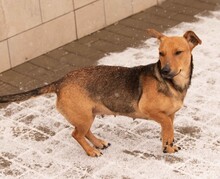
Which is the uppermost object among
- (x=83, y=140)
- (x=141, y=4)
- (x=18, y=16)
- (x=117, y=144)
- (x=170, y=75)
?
(x=170, y=75)

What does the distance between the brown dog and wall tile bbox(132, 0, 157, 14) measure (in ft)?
15.5

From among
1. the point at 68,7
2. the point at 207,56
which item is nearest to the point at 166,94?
the point at 207,56

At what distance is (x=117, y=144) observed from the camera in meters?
7.49

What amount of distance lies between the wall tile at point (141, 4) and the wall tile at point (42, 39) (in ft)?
5.46

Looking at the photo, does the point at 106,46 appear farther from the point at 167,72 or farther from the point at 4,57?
the point at 167,72

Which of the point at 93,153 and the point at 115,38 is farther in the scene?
the point at 115,38

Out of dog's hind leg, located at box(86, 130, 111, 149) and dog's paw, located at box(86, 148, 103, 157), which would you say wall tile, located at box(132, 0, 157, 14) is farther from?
dog's paw, located at box(86, 148, 103, 157)

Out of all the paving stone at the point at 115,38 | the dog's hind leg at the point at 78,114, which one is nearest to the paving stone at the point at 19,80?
the paving stone at the point at 115,38

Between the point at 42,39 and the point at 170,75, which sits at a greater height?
the point at 170,75

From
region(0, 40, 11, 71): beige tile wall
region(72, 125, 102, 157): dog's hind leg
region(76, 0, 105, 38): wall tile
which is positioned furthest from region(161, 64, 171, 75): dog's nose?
region(76, 0, 105, 38): wall tile

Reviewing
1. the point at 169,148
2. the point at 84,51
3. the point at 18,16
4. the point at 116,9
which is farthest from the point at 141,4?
the point at 169,148

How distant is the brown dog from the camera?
6.76 m

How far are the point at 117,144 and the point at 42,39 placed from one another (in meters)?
3.41

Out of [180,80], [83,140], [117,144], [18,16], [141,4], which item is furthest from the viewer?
[141,4]
